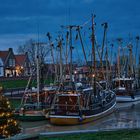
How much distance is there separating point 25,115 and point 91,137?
51.1ft

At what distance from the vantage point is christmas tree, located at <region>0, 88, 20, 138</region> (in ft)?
48.8

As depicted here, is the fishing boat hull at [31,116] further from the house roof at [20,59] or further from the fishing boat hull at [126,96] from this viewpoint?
the house roof at [20,59]

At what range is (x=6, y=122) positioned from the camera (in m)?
15.0

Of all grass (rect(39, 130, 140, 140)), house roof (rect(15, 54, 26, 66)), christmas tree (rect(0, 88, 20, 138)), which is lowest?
grass (rect(39, 130, 140, 140))

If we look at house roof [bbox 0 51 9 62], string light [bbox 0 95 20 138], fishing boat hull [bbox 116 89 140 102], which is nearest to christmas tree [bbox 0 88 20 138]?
string light [bbox 0 95 20 138]

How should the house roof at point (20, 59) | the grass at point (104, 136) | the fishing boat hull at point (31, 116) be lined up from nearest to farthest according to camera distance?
the grass at point (104, 136) < the fishing boat hull at point (31, 116) < the house roof at point (20, 59)

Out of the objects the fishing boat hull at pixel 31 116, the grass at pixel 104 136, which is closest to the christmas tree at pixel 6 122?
A: the grass at pixel 104 136

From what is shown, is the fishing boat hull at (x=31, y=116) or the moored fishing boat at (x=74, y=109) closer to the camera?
the moored fishing boat at (x=74, y=109)

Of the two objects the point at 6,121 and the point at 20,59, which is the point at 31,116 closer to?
the point at 6,121

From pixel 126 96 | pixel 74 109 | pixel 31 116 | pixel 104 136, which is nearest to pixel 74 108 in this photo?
pixel 74 109

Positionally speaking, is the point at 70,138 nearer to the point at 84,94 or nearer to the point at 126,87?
the point at 84,94

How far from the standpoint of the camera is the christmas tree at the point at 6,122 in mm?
14875

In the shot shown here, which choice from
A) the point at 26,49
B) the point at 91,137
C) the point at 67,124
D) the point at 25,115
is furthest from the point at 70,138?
the point at 26,49

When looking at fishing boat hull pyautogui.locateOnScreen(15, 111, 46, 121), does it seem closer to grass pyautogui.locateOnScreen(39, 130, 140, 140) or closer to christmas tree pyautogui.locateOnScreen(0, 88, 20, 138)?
grass pyautogui.locateOnScreen(39, 130, 140, 140)
